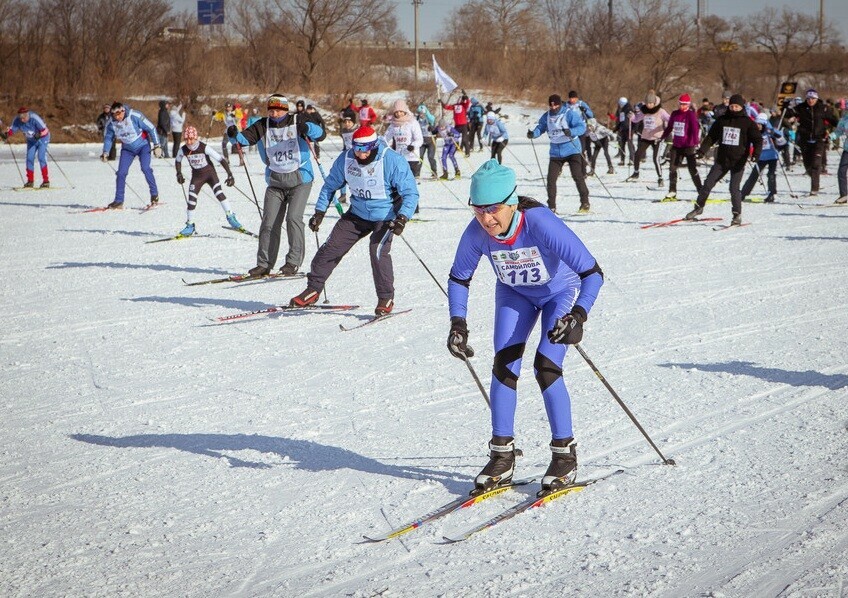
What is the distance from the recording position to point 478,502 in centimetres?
422

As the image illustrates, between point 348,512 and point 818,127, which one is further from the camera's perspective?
point 818,127

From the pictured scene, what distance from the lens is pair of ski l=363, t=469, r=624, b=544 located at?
3.92 m

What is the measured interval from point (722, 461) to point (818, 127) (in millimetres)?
14166

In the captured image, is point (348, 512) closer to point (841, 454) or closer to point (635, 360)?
point (841, 454)

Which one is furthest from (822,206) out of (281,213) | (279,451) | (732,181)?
(279,451)

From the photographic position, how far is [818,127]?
16.9 meters

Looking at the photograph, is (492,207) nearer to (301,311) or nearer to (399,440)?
(399,440)

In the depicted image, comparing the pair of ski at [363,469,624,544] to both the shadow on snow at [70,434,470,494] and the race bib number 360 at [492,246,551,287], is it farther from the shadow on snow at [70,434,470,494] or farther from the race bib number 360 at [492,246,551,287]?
the race bib number 360 at [492,246,551,287]

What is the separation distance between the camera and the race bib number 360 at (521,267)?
420cm

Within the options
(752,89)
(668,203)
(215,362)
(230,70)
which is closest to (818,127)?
(668,203)

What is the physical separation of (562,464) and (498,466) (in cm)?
30

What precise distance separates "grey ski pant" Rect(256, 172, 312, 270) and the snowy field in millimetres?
422

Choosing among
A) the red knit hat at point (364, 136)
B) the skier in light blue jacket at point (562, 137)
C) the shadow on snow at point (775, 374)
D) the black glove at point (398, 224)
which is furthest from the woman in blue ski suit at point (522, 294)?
the skier in light blue jacket at point (562, 137)

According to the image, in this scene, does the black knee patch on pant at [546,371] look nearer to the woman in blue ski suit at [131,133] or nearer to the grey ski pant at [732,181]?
the grey ski pant at [732,181]
